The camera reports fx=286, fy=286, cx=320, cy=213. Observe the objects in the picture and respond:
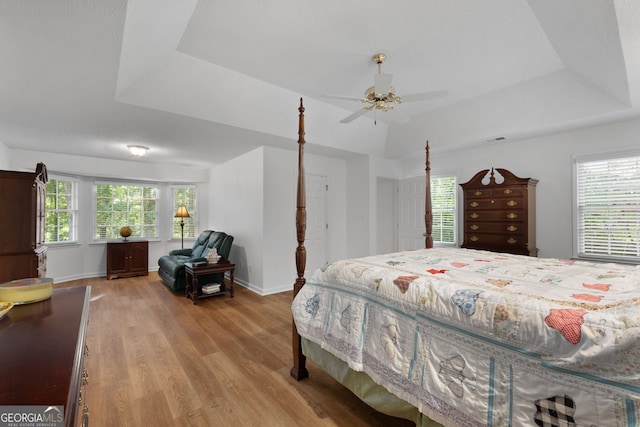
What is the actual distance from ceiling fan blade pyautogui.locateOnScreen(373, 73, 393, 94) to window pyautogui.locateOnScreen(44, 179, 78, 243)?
612 centimetres

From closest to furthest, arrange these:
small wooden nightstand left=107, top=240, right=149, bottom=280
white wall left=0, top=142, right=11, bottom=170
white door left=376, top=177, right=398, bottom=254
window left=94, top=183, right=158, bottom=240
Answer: white wall left=0, top=142, right=11, bottom=170 < small wooden nightstand left=107, top=240, right=149, bottom=280 < white door left=376, top=177, right=398, bottom=254 < window left=94, top=183, right=158, bottom=240

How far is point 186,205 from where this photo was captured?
271 inches

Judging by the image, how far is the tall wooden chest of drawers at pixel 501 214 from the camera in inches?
154

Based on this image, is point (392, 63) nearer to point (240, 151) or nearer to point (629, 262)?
point (240, 151)

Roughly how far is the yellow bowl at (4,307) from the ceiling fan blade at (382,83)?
2760 mm

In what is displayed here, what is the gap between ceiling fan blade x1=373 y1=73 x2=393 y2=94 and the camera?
2.55m

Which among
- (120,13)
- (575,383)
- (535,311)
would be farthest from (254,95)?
(575,383)

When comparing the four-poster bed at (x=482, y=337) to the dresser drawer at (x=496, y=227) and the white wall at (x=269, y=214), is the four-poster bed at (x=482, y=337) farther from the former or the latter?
the white wall at (x=269, y=214)

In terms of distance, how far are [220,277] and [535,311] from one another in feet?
14.2

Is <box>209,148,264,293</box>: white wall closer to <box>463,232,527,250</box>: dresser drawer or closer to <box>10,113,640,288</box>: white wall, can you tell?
<box>10,113,640,288</box>: white wall

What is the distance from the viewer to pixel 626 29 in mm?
1950

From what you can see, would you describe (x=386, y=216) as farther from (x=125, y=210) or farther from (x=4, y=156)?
(x=4, y=156)

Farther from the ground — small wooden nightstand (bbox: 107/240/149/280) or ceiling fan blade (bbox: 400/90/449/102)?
ceiling fan blade (bbox: 400/90/449/102)

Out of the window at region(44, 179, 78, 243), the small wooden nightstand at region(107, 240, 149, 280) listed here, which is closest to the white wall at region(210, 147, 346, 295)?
the small wooden nightstand at region(107, 240, 149, 280)
